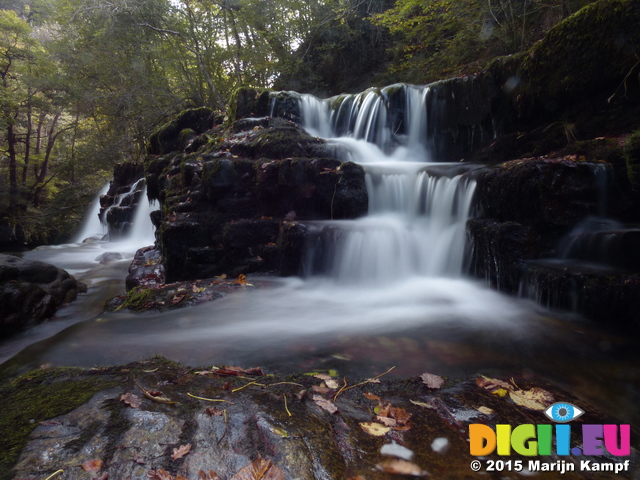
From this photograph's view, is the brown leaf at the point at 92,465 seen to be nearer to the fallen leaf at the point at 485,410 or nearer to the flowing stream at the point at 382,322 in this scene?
the flowing stream at the point at 382,322

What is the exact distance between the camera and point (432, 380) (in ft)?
7.09

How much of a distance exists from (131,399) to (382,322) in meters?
2.49

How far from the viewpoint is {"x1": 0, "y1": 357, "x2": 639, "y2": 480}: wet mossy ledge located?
4.11 ft

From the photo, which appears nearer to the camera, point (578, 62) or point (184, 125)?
point (578, 62)

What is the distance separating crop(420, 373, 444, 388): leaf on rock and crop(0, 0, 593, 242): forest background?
11.4m

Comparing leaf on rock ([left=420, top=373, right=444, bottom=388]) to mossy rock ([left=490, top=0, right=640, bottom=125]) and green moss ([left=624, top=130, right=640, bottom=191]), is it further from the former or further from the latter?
mossy rock ([left=490, top=0, right=640, bottom=125])

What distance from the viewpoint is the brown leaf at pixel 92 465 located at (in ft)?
3.83

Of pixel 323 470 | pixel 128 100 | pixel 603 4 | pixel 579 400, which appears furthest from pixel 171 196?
pixel 128 100

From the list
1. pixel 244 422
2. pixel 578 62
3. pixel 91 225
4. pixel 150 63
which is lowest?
pixel 244 422

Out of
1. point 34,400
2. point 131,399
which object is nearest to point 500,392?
point 131,399

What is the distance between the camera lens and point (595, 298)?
3268 mm

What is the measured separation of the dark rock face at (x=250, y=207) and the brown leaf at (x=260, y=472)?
157 inches

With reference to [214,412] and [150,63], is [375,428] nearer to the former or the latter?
[214,412]

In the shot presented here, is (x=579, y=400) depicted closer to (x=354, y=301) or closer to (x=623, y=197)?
(x=354, y=301)
